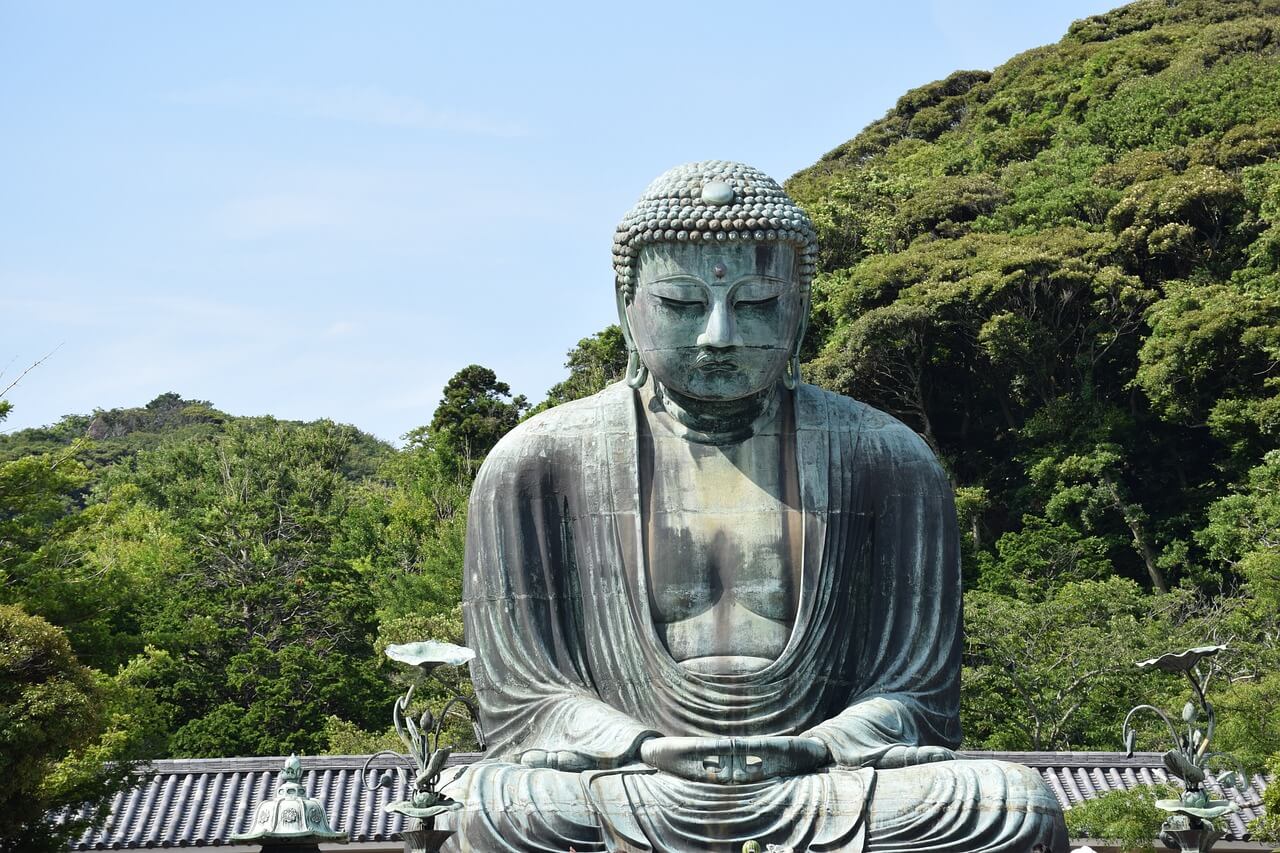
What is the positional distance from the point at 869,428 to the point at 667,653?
59.4 inches

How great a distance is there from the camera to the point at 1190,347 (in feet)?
102

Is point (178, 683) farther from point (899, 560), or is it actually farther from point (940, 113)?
→ point (940, 113)

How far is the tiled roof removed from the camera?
17750 mm

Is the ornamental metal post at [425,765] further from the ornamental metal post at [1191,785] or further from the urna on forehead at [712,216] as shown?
the ornamental metal post at [1191,785]

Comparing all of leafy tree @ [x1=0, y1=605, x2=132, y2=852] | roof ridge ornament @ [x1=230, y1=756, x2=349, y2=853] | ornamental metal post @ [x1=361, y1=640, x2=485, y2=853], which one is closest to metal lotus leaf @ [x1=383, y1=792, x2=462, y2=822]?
ornamental metal post @ [x1=361, y1=640, x2=485, y2=853]

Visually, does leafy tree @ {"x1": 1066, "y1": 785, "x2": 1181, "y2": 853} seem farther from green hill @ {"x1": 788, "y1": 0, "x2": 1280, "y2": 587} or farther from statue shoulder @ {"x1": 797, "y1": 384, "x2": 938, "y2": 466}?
green hill @ {"x1": 788, "y1": 0, "x2": 1280, "y2": 587}

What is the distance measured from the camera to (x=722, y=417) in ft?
30.7

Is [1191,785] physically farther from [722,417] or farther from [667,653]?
[722,417]

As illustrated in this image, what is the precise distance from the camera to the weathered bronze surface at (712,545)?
873cm

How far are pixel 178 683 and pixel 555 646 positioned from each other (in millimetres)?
19976

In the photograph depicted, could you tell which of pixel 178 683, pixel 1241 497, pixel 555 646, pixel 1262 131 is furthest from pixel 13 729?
pixel 1262 131

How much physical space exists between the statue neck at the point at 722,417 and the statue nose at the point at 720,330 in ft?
1.29

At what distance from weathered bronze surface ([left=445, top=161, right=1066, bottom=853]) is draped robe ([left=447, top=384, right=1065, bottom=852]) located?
1cm

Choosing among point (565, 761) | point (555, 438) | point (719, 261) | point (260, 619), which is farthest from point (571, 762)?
point (260, 619)
